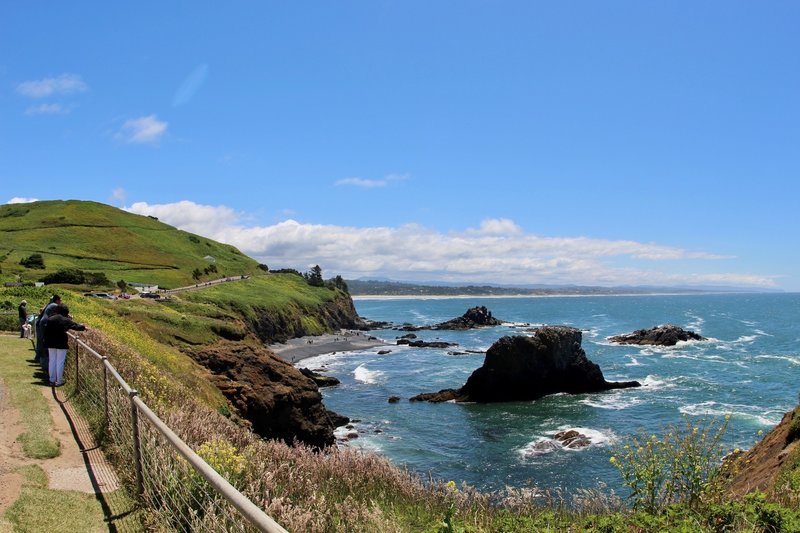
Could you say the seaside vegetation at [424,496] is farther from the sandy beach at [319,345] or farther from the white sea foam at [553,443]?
the sandy beach at [319,345]

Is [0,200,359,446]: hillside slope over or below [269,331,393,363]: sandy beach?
over

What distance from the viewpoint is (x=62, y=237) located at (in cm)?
10794

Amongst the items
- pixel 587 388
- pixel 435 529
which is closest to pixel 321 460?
pixel 435 529

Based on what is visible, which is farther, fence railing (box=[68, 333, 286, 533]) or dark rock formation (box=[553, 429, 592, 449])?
dark rock formation (box=[553, 429, 592, 449])

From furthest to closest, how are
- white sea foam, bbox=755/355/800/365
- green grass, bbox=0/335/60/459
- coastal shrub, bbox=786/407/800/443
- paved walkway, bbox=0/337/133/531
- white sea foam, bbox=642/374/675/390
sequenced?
white sea foam, bbox=755/355/800/365 → white sea foam, bbox=642/374/675/390 → coastal shrub, bbox=786/407/800/443 → green grass, bbox=0/335/60/459 → paved walkway, bbox=0/337/133/531

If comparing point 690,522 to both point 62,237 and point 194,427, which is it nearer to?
point 194,427

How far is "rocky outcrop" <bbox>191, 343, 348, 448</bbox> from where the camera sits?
27.5 m

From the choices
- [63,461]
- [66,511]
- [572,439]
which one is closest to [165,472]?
[66,511]

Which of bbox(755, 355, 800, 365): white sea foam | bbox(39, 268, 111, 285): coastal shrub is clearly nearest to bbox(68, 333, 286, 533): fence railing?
bbox(39, 268, 111, 285): coastal shrub

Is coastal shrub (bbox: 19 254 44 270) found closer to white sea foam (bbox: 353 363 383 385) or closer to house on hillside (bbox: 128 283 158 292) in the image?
house on hillside (bbox: 128 283 158 292)

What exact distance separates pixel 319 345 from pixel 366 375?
93.3 feet

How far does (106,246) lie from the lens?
111 metres

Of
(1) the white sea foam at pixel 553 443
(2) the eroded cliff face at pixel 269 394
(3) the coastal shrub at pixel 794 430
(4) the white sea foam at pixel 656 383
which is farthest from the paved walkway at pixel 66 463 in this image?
(4) the white sea foam at pixel 656 383

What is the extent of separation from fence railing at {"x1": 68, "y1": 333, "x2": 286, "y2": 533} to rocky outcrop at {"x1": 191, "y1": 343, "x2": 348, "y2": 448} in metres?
16.1
